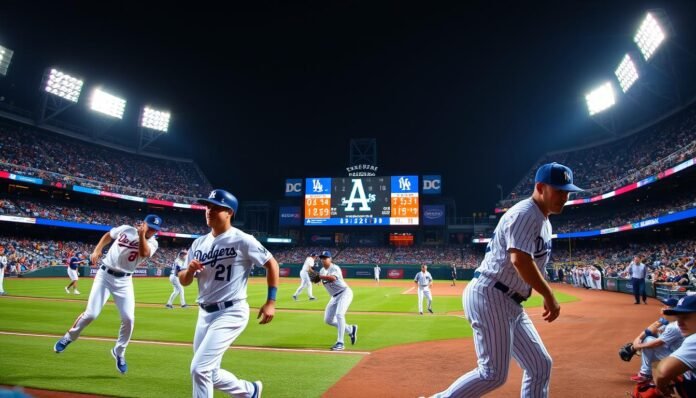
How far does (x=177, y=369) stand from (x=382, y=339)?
4.90 m

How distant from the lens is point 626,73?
34969 mm

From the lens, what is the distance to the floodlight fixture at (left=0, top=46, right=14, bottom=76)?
118ft

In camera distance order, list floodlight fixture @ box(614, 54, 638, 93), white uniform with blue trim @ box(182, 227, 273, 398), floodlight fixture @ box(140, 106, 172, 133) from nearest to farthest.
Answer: white uniform with blue trim @ box(182, 227, 273, 398) < floodlight fixture @ box(614, 54, 638, 93) < floodlight fixture @ box(140, 106, 172, 133)

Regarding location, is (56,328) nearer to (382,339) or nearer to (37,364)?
(37,364)

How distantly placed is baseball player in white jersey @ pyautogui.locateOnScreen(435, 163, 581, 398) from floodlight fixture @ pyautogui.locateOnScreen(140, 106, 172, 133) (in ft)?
186

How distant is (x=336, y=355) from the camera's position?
8125 mm

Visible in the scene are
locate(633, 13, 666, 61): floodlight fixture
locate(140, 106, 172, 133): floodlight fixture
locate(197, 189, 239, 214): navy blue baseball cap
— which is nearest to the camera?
locate(197, 189, 239, 214): navy blue baseball cap

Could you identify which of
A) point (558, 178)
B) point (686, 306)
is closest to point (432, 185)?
point (558, 178)

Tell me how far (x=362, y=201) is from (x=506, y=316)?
4591 cm

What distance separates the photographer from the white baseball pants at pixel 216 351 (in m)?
3.63

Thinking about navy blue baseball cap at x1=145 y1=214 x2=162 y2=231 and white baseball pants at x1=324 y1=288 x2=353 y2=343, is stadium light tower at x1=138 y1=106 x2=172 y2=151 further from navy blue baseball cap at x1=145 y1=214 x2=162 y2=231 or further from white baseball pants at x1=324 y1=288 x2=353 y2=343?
navy blue baseball cap at x1=145 y1=214 x2=162 y2=231

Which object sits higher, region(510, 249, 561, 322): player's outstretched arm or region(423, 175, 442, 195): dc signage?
region(423, 175, 442, 195): dc signage

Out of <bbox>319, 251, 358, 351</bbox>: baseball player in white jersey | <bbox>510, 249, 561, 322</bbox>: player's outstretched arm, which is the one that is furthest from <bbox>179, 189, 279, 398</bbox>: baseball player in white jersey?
<bbox>319, 251, 358, 351</bbox>: baseball player in white jersey

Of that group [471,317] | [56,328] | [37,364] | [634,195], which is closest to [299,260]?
[634,195]
